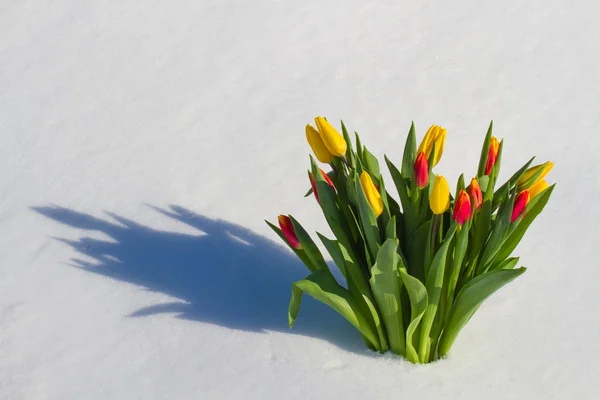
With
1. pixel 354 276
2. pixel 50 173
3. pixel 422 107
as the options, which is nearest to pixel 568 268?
pixel 354 276

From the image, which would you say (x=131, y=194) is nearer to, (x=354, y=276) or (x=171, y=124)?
(x=171, y=124)

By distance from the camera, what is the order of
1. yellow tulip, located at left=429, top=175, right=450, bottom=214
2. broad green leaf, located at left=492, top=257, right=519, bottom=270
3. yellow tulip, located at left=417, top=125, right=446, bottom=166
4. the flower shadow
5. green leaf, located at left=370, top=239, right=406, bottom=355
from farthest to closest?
the flower shadow, broad green leaf, located at left=492, top=257, right=519, bottom=270, yellow tulip, located at left=417, top=125, right=446, bottom=166, green leaf, located at left=370, top=239, right=406, bottom=355, yellow tulip, located at left=429, top=175, right=450, bottom=214

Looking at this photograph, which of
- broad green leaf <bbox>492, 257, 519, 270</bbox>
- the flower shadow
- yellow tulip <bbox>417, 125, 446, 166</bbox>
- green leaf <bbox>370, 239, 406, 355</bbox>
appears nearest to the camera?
green leaf <bbox>370, 239, 406, 355</bbox>

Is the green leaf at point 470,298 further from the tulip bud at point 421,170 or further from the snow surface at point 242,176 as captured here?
the tulip bud at point 421,170

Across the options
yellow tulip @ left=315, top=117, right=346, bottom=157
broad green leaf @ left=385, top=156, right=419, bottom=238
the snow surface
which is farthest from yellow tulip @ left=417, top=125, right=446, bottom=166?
the snow surface

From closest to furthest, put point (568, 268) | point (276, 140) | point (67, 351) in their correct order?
point (67, 351)
point (568, 268)
point (276, 140)

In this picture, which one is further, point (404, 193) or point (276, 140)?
point (276, 140)

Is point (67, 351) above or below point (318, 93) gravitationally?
below

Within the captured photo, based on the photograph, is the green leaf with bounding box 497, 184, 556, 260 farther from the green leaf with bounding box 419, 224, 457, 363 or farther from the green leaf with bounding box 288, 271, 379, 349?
the green leaf with bounding box 288, 271, 379, 349
